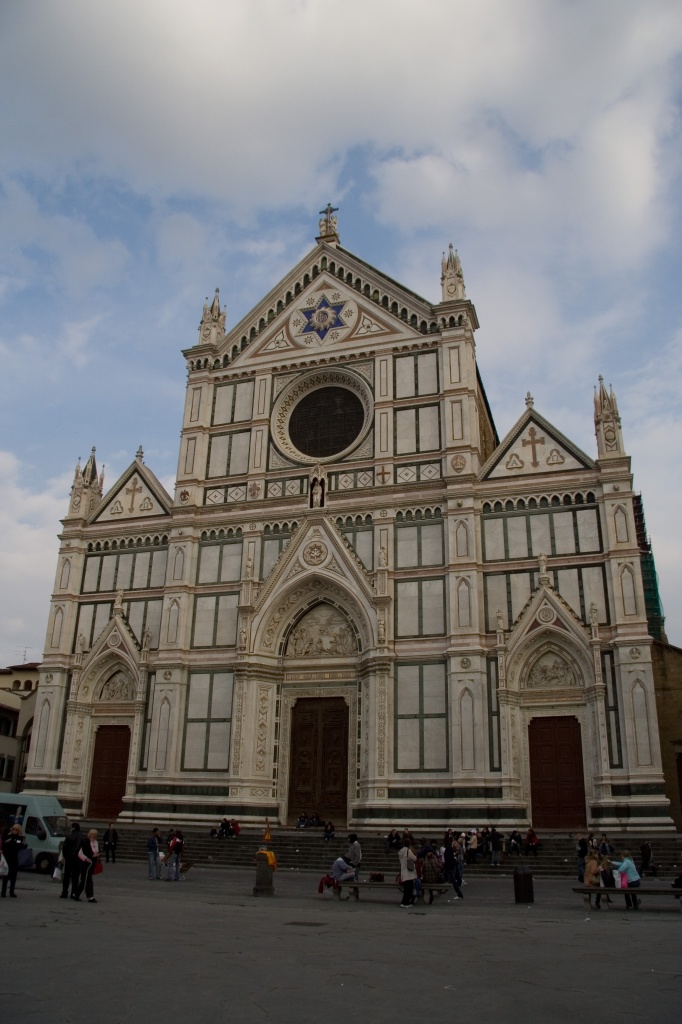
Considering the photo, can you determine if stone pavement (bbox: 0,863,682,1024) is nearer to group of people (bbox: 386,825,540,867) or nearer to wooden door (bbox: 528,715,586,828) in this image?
group of people (bbox: 386,825,540,867)

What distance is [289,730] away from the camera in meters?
31.6

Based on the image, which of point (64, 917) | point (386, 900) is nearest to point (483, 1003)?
point (64, 917)

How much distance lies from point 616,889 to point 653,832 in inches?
415

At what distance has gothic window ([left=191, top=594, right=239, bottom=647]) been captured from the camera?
32719 mm

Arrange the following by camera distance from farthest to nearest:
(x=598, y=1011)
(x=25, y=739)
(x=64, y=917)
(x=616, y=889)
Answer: (x=25, y=739)
(x=616, y=889)
(x=64, y=917)
(x=598, y=1011)

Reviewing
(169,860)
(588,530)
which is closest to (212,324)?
(588,530)

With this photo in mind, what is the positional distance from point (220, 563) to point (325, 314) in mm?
11044

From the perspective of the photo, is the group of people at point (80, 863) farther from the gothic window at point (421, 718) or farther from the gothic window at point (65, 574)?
the gothic window at point (65, 574)

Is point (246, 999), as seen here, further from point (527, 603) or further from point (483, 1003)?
point (527, 603)

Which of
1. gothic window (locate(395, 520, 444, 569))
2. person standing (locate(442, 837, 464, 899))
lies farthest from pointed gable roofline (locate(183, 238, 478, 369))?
person standing (locate(442, 837, 464, 899))

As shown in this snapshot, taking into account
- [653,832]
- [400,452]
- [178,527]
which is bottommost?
[653,832]

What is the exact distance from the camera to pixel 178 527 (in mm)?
34656

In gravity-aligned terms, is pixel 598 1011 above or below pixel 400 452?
below

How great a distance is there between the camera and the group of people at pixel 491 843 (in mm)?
24797
